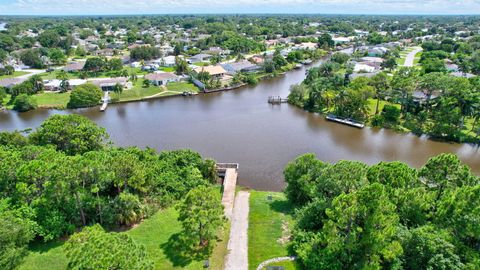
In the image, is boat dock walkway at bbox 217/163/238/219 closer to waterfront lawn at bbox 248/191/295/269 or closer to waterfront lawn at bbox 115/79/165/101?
waterfront lawn at bbox 248/191/295/269

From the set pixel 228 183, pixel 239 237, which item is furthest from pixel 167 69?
pixel 239 237

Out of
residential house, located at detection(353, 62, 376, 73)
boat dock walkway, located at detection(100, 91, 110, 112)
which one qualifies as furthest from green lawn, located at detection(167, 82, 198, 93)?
residential house, located at detection(353, 62, 376, 73)

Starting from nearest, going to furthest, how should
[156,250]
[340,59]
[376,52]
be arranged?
[156,250] < [340,59] < [376,52]

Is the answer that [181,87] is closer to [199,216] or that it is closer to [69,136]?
[69,136]

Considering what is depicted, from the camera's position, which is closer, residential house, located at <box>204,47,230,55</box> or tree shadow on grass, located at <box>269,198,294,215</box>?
tree shadow on grass, located at <box>269,198,294,215</box>

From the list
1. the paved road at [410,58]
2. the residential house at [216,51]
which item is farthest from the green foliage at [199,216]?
the residential house at [216,51]

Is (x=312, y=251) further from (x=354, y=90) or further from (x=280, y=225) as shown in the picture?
(x=354, y=90)
